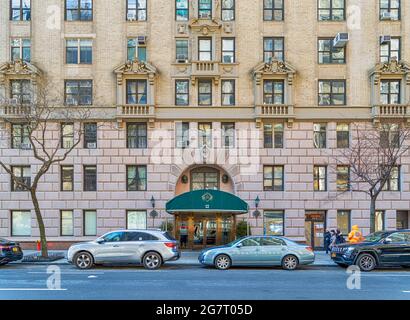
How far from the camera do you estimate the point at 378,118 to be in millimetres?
25438

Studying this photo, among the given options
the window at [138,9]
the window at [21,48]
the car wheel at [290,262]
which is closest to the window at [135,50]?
the window at [138,9]

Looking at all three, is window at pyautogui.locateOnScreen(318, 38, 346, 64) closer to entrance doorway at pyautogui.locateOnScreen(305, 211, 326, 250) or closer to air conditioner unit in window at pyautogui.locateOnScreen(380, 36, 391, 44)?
air conditioner unit in window at pyautogui.locateOnScreen(380, 36, 391, 44)

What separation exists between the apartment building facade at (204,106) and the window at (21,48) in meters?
0.09

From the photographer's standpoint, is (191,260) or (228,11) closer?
(191,260)

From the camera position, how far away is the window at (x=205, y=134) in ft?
85.3

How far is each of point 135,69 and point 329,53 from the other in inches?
491

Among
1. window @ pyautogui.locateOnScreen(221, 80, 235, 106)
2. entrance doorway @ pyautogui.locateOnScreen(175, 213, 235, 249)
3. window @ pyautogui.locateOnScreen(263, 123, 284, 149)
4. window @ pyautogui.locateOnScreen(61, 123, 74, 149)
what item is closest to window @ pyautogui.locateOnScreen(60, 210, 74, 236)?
window @ pyautogui.locateOnScreen(61, 123, 74, 149)

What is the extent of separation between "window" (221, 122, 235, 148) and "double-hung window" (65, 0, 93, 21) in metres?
11.1

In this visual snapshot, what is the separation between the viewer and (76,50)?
86.5 ft

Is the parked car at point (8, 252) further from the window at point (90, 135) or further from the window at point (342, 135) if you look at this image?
the window at point (342, 135)

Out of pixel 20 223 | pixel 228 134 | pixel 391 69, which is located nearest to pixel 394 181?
pixel 391 69

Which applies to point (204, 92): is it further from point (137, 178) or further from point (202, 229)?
point (202, 229)
